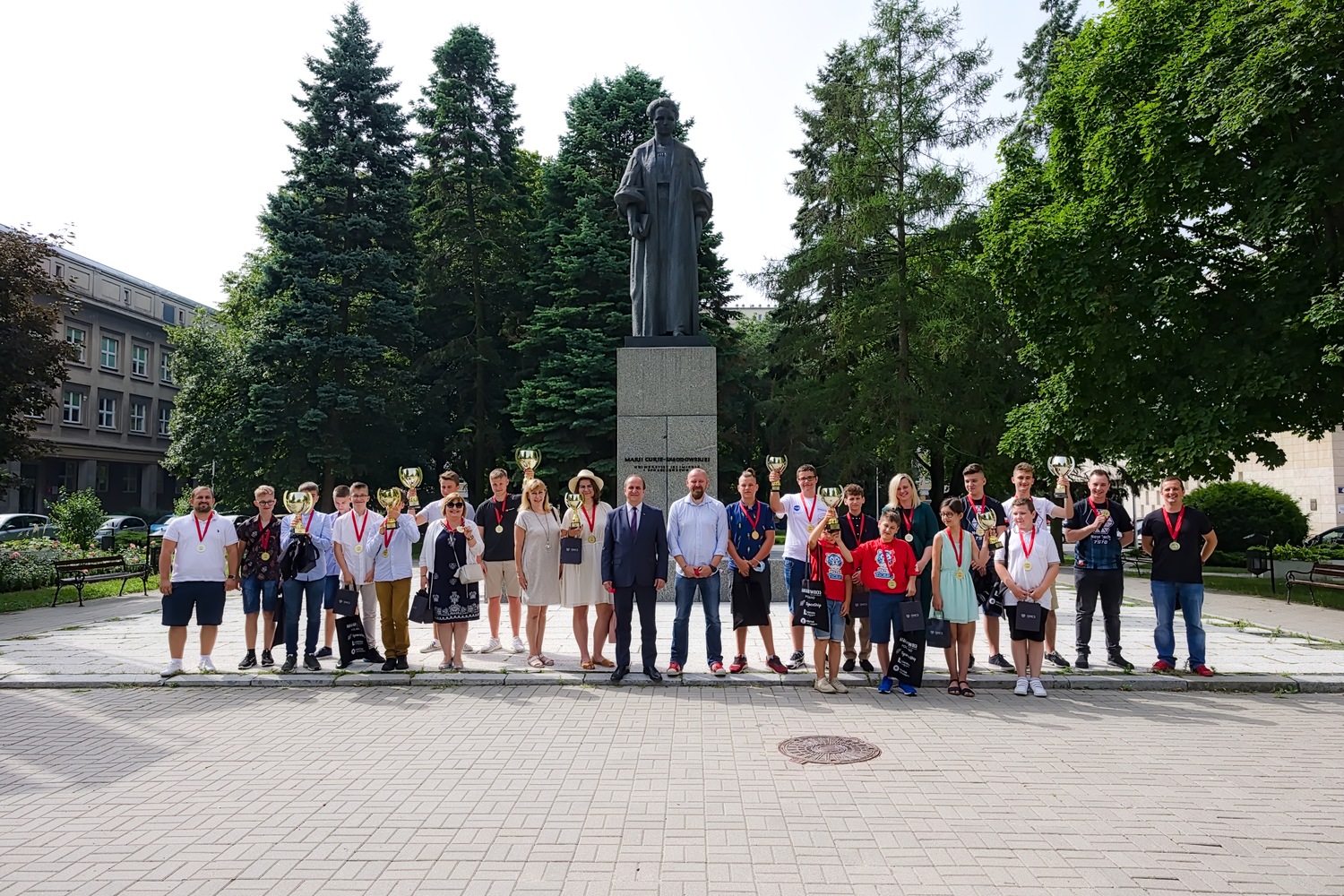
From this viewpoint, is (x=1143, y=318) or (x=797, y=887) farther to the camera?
(x=1143, y=318)

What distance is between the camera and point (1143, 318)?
17.2m

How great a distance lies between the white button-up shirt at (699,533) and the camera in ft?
28.1

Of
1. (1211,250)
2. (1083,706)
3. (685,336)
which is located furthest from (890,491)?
(1211,250)

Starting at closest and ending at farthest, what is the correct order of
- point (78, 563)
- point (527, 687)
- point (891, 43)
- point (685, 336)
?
point (527, 687) → point (685, 336) → point (78, 563) → point (891, 43)

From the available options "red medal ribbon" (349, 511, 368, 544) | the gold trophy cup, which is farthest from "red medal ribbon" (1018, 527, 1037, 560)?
"red medal ribbon" (349, 511, 368, 544)

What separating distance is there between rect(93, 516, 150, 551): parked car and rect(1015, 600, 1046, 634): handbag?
29318 millimetres

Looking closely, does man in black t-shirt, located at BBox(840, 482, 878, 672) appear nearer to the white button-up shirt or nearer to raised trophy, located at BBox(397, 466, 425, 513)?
the white button-up shirt

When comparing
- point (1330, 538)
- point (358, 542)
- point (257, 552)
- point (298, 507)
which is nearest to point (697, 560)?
point (358, 542)

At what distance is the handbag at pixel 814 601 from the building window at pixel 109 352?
175 feet

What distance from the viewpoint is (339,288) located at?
3067cm

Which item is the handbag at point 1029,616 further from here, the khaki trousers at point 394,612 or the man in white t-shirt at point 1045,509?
the khaki trousers at point 394,612

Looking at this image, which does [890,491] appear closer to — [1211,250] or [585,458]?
[1211,250]

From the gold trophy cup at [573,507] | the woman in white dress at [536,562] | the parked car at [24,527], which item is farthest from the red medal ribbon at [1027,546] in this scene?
the parked car at [24,527]

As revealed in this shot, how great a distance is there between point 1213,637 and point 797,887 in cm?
942
